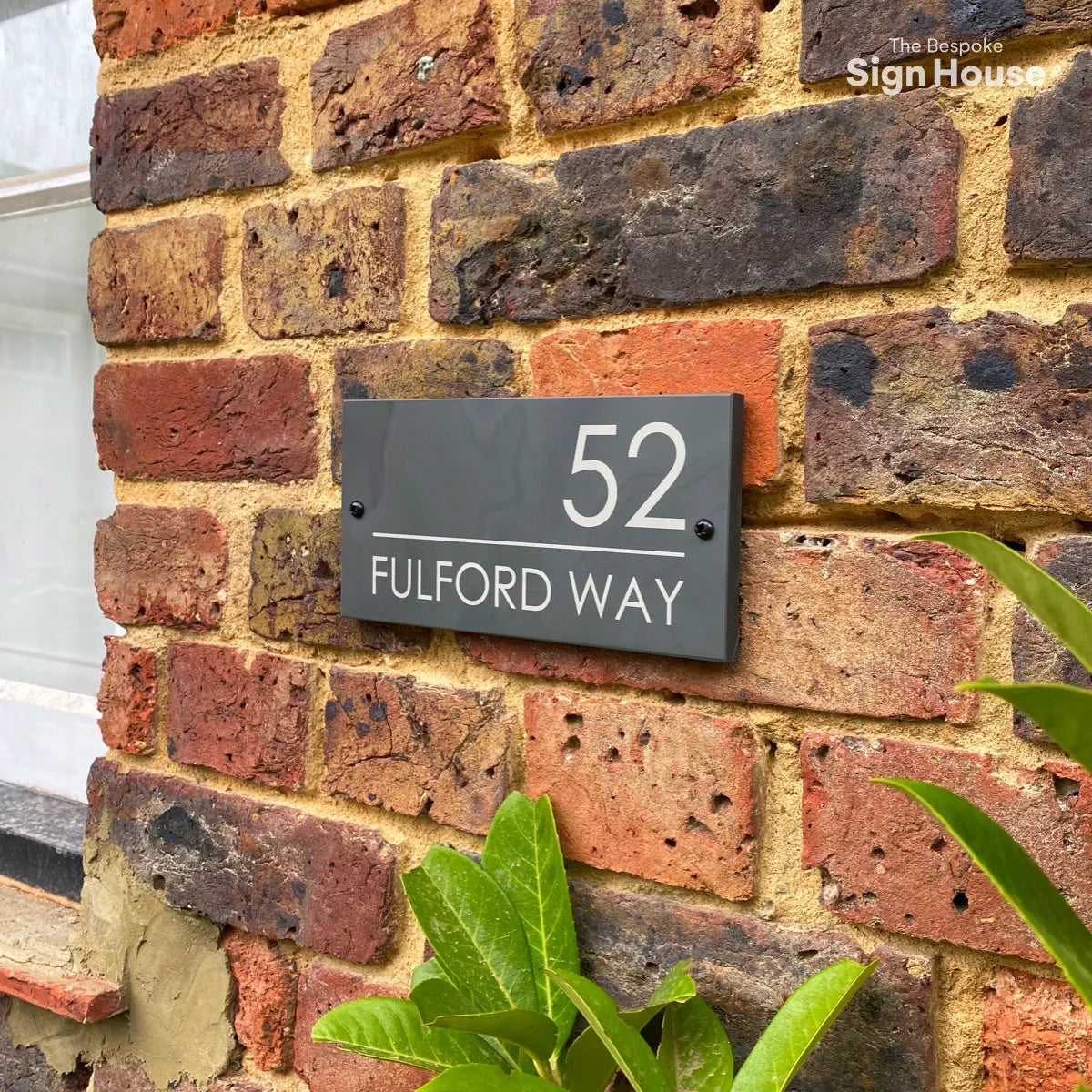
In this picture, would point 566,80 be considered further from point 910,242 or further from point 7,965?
point 7,965

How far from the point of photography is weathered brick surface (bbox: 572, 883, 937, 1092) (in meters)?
0.67

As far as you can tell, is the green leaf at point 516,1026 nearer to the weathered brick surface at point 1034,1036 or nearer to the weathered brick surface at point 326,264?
the weathered brick surface at point 1034,1036

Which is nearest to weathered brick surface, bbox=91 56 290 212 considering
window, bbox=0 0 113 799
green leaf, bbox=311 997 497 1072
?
window, bbox=0 0 113 799

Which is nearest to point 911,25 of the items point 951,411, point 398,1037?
point 951,411

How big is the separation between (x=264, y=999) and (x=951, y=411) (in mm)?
784

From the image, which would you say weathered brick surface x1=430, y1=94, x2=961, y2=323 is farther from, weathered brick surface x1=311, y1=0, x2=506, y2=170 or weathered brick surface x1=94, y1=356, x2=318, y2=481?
weathered brick surface x1=94, y1=356, x2=318, y2=481

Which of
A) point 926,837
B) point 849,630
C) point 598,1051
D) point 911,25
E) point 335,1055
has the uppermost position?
point 911,25

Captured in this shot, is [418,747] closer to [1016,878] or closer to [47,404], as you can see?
[1016,878]

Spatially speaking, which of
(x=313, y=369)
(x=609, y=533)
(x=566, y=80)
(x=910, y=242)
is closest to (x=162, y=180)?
(x=313, y=369)

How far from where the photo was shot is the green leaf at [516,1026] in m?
0.62

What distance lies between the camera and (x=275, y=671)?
37.3 inches

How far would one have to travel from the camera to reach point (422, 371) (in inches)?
33.9

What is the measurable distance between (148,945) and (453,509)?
1.91 feet

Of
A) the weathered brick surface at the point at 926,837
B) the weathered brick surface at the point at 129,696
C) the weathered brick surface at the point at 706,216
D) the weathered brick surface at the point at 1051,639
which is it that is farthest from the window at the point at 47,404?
the weathered brick surface at the point at 1051,639
